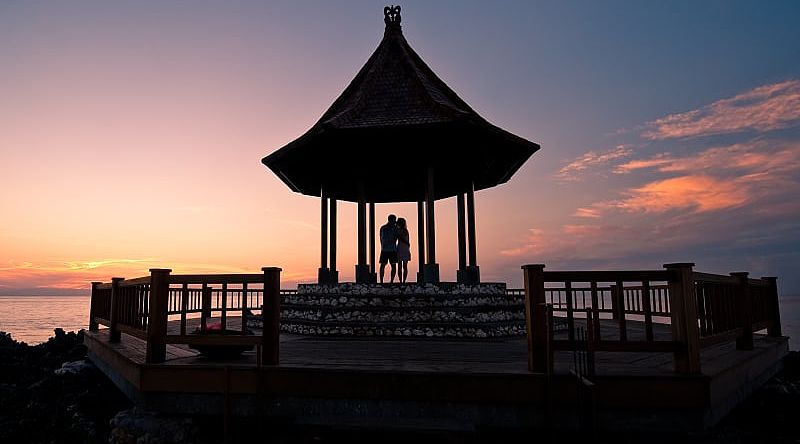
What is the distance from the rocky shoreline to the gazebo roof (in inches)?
252

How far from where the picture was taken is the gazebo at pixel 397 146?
10828 millimetres

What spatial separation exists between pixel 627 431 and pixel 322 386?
2.77 m

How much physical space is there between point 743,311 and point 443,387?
498 centimetres

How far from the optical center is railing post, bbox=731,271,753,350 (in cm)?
684

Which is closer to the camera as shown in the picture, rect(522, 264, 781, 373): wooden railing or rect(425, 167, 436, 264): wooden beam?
rect(522, 264, 781, 373): wooden railing

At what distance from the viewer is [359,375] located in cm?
475

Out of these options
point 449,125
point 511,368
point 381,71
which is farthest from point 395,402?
point 381,71

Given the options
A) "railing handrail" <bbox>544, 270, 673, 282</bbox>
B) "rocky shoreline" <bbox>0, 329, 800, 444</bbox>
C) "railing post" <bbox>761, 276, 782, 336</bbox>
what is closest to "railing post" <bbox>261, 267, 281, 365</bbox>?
"rocky shoreline" <bbox>0, 329, 800, 444</bbox>

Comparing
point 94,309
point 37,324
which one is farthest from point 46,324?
point 94,309

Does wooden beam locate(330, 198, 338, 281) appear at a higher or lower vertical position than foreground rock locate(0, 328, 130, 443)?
higher

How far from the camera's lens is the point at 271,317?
17.6 feet

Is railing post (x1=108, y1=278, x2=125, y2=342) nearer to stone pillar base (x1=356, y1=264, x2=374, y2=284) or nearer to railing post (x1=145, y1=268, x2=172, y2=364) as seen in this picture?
railing post (x1=145, y1=268, x2=172, y2=364)

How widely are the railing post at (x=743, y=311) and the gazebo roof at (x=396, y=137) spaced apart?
5.52m

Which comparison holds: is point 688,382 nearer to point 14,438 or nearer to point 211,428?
point 211,428
